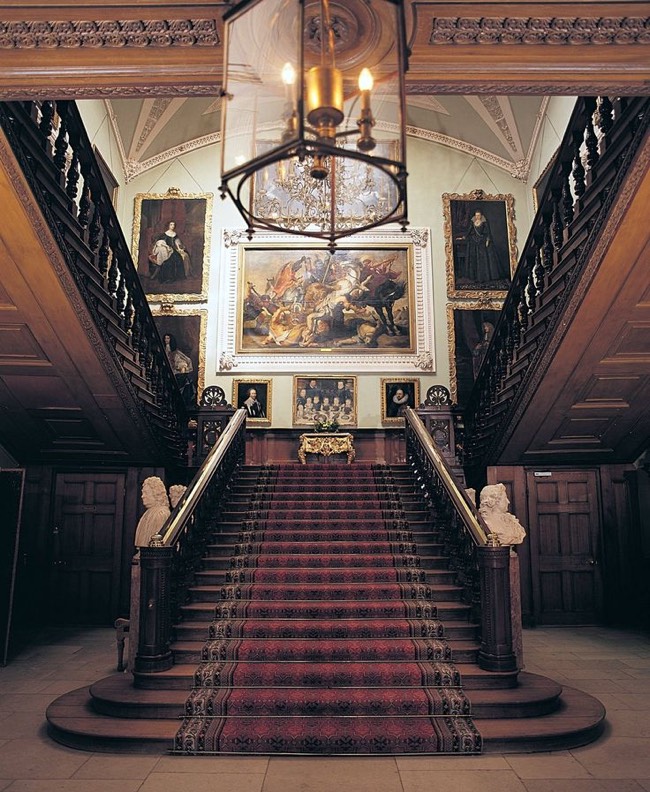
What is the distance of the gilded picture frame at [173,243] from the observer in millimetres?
12914

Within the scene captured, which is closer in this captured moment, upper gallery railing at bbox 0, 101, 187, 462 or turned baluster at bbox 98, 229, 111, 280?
upper gallery railing at bbox 0, 101, 187, 462

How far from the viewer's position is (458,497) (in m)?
6.18

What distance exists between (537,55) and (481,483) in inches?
257

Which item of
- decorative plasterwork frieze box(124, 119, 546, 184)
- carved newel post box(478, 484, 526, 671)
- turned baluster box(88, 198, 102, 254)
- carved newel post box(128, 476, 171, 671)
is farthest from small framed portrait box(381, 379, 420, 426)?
carved newel post box(128, 476, 171, 671)

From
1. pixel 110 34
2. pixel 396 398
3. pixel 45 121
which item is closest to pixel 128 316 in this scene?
pixel 45 121

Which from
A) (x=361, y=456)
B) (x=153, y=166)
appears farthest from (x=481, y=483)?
(x=153, y=166)

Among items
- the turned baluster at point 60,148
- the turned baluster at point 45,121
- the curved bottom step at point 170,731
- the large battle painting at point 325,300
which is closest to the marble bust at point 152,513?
the curved bottom step at point 170,731

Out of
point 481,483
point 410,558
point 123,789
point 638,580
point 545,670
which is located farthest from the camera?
point 481,483

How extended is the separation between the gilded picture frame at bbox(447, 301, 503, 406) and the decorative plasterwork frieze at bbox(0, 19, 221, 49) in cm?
958

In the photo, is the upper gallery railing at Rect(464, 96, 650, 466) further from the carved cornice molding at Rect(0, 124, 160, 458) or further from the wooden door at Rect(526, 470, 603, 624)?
the carved cornice molding at Rect(0, 124, 160, 458)

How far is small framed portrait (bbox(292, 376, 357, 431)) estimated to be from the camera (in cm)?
1235

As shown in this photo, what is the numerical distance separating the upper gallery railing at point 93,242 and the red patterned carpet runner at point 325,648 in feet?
6.93

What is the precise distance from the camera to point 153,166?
13.6 m

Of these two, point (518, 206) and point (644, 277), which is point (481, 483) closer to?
point (644, 277)
